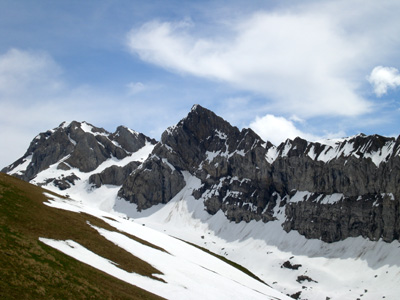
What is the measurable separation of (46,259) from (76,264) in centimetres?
401

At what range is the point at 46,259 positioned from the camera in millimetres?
35062

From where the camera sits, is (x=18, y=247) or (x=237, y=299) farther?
(x=237, y=299)

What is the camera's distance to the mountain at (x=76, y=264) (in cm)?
3009

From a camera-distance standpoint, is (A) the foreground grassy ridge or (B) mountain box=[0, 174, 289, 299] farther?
(B) mountain box=[0, 174, 289, 299]

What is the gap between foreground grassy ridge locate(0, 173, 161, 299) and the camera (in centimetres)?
2872

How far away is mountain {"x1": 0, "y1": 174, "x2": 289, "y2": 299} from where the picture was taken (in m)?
30.1

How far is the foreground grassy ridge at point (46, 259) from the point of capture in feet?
94.2

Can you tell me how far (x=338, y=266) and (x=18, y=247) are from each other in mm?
144182

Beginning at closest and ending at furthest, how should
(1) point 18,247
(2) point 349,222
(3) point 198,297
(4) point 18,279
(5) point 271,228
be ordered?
(4) point 18,279, (1) point 18,247, (3) point 198,297, (2) point 349,222, (5) point 271,228

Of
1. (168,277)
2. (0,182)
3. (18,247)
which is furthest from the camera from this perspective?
(0,182)

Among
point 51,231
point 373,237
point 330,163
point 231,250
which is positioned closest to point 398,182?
point 373,237

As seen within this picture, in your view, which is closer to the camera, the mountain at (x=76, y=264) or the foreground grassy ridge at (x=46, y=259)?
the foreground grassy ridge at (x=46, y=259)

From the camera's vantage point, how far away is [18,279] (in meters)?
28.0

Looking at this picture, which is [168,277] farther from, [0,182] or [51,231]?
[0,182]
